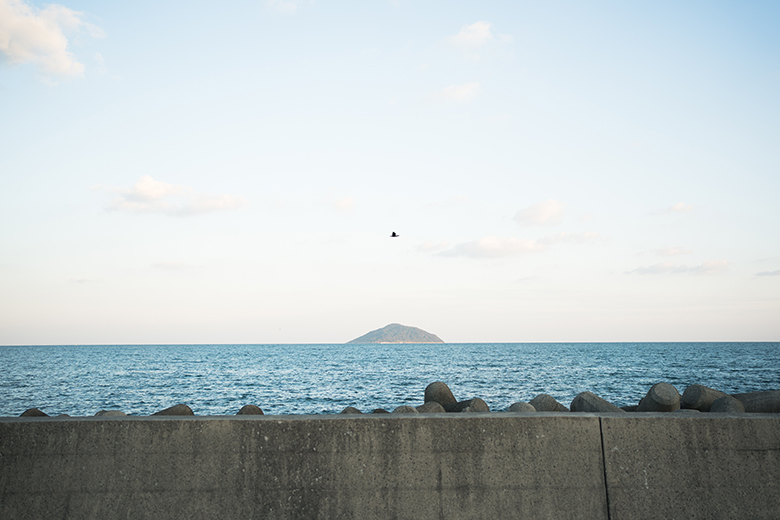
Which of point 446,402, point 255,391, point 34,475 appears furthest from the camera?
point 255,391

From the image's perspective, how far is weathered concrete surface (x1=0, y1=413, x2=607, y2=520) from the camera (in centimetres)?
339

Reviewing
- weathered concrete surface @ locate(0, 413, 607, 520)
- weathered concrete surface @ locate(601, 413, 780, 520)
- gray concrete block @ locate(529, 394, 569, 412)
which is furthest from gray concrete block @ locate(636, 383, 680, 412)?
weathered concrete surface @ locate(0, 413, 607, 520)

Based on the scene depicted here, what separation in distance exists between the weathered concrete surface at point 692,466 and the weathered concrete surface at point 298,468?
0.16 m

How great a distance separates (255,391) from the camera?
34.0 metres

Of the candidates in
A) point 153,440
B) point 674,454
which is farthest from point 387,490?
point 674,454

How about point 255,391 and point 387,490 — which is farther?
point 255,391

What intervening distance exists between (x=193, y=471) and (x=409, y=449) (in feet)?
4.63

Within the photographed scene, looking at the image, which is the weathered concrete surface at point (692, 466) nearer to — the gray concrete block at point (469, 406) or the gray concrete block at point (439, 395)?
the gray concrete block at point (469, 406)

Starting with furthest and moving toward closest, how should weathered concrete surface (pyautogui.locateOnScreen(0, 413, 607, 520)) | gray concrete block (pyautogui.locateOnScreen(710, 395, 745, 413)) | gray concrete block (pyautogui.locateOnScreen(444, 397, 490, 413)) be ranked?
gray concrete block (pyautogui.locateOnScreen(444, 397, 490, 413)) < gray concrete block (pyautogui.locateOnScreen(710, 395, 745, 413)) < weathered concrete surface (pyautogui.locateOnScreen(0, 413, 607, 520))

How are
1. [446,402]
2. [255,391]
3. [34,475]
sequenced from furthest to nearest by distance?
1. [255,391]
2. [446,402]
3. [34,475]

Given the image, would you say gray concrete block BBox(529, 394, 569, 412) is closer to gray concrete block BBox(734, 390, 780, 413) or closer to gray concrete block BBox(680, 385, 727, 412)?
gray concrete block BBox(680, 385, 727, 412)

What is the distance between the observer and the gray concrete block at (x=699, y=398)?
29.5ft

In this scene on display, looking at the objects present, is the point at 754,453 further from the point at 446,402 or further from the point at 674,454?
the point at 446,402

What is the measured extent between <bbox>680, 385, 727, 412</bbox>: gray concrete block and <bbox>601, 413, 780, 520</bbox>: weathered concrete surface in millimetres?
6203
